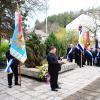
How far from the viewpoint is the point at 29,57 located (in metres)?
11.5

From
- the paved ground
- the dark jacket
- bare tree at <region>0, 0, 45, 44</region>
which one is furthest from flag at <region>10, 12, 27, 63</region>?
bare tree at <region>0, 0, 45, 44</region>

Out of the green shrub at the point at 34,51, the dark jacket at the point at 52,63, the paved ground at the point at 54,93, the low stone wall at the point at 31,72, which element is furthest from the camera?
the green shrub at the point at 34,51

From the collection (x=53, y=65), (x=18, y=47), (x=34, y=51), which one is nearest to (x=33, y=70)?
(x=34, y=51)

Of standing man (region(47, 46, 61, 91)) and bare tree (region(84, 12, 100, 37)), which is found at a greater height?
bare tree (region(84, 12, 100, 37))

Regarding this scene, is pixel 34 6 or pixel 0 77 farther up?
pixel 34 6

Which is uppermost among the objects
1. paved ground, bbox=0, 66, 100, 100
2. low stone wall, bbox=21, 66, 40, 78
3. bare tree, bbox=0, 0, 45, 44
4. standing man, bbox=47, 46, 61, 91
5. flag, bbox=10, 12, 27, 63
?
bare tree, bbox=0, 0, 45, 44

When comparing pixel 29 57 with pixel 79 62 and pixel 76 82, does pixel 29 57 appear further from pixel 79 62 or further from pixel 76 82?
pixel 79 62

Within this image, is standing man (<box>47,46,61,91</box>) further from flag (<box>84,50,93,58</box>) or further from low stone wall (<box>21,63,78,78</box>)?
flag (<box>84,50,93,58</box>)

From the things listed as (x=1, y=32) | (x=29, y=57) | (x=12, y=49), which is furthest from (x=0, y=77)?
(x=1, y=32)

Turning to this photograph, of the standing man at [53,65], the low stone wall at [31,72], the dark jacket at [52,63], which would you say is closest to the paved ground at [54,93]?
the low stone wall at [31,72]

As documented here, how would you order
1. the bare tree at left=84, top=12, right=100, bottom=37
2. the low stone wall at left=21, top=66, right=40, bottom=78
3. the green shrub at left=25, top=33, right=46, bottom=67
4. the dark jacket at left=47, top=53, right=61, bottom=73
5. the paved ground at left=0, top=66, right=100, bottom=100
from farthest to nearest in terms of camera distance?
1. the bare tree at left=84, top=12, right=100, bottom=37
2. the green shrub at left=25, top=33, right=46, bottom=67
3. the low stone wall at left=21, top=66, right=40, bottom=78
4. the dark jacket at left=47, top=53, right=61, bottom=73
5. the paved ground at left=0, top=66, right=100, bottom=100

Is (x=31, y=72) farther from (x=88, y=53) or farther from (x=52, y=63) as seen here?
(x=88, y=53)

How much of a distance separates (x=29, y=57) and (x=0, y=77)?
179cm

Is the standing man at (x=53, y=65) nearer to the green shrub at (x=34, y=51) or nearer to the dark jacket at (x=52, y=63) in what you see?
the dark jacket at (x=52, y=63)
